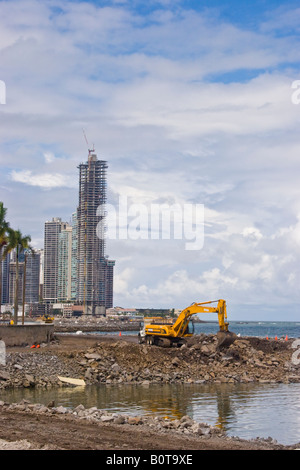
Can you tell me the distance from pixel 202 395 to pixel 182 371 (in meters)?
8.02

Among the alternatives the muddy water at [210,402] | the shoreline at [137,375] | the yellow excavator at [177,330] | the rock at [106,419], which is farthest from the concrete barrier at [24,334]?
the rock at [106,419]

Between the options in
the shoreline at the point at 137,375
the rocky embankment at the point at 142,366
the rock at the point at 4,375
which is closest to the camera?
the shoreline at the point at 137,375

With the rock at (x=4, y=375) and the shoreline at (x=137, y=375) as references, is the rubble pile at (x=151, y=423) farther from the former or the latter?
the rock at (x=4, y=375)

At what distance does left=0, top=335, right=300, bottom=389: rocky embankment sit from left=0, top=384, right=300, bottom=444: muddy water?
157 cm

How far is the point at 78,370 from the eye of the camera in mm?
37875

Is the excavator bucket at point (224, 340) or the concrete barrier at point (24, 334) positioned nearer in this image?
the excavator bucket at point (224, 340)

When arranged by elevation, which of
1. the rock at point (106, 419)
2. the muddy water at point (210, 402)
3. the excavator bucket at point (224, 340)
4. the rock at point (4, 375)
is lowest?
the muddy water at point (210, 402)

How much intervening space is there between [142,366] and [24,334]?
13.3 metres

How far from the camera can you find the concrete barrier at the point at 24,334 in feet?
153

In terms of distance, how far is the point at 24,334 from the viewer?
48688mm

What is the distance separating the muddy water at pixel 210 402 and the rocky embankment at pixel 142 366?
1.57 meters
